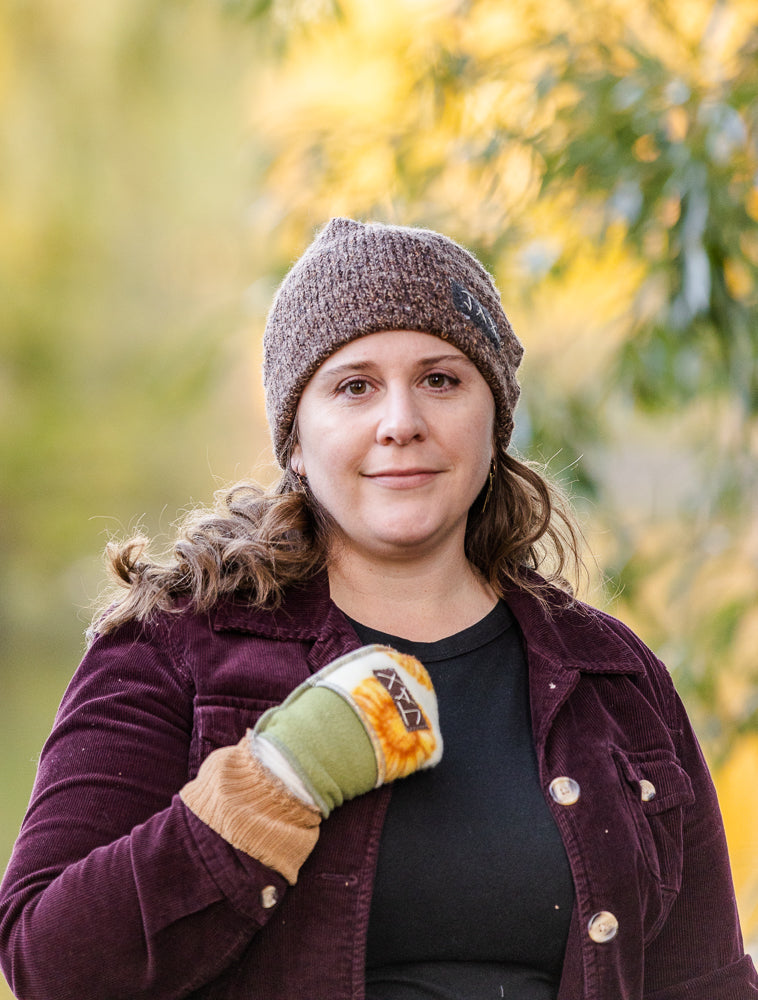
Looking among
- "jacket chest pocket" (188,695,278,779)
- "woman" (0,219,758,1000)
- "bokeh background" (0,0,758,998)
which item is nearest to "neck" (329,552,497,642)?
"woman" (0,219,758,1000)

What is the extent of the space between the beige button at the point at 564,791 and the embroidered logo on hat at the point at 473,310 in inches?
21.7

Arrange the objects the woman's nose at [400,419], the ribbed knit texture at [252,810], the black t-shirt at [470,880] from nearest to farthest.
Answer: the ribbed knit texture at [252,810] → the black t-shirt at [470,880] → the woman's nose at [400,419]

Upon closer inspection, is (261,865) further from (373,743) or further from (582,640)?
(582,640)

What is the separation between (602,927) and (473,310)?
0.75 m

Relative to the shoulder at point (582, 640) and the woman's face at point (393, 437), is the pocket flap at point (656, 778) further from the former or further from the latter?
the woman's face at point (393, 437)

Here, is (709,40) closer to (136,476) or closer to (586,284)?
(586,284)

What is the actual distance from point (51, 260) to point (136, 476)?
1.33 metres

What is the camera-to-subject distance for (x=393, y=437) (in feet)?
4.83

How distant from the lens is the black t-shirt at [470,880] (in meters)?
1.37

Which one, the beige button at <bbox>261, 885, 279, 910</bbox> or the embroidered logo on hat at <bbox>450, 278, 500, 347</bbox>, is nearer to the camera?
the beige button at <bbox>261, 885, 279, 910</bbox>

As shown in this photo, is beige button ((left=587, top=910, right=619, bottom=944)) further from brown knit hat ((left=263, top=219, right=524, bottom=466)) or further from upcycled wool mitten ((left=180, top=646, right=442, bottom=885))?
brown knit hat ((left=263, top=219, right=524, bottom=466))

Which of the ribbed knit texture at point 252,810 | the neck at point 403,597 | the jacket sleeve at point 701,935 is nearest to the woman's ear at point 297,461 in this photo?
the neck at point 403,597

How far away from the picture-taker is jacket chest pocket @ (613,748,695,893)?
154 centimetres

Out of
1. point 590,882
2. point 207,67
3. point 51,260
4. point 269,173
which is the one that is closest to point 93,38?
point 207,67
